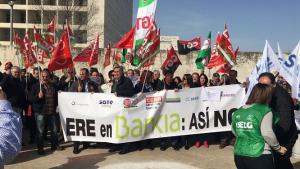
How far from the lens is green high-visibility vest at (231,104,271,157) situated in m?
4.73

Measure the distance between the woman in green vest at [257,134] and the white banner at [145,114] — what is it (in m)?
5.16

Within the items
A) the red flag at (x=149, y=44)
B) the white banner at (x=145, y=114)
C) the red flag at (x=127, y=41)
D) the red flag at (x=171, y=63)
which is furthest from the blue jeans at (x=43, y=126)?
the red flag at (x=171, y=63)

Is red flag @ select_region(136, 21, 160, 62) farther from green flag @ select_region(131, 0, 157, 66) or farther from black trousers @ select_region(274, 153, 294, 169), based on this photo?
black trousers @ select_region(274, 153, 294, 169)

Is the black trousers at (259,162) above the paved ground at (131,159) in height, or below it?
above

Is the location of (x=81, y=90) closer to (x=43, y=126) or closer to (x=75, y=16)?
(x=43, y=126)

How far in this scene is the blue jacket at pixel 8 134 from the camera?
315cm

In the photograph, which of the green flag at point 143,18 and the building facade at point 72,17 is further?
the building facade at point 72,17

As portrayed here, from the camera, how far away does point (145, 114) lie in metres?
10.0

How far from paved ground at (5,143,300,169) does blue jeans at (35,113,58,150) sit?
25cm

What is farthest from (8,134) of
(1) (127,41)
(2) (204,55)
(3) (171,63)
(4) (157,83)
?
(2) (204,55)

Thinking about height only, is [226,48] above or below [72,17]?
below

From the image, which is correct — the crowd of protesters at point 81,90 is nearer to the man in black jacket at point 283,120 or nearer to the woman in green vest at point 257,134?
the man in black jacket at point 283,120

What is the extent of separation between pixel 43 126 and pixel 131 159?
2152mm

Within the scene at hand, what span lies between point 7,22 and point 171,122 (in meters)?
59.4
